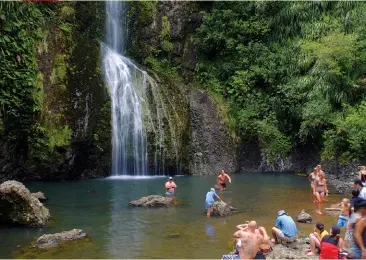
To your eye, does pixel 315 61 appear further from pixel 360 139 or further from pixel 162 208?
pixel 162 208

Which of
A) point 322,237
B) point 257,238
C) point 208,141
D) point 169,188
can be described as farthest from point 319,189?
point 208,141

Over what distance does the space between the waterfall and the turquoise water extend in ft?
6.61

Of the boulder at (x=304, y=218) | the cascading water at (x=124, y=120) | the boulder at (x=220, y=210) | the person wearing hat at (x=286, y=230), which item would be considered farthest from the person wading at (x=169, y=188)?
the person wearing hat at (x=286, y=230)

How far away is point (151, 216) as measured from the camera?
45.5 ft

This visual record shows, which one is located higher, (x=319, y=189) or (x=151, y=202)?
(x=319, y=189)

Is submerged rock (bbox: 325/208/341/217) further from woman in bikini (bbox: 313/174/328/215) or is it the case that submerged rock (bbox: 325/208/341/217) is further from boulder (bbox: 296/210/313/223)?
woman in bikini (bbox: 313/174/328/215)

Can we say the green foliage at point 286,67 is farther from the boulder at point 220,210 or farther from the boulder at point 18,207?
the boulder at point 18,207

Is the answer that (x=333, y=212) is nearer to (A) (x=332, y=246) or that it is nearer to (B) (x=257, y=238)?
(A) (x=332, y=246)

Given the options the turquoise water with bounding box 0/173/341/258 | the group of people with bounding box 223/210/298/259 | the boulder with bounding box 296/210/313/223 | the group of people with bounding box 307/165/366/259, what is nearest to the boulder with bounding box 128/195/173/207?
the turquoise water with bounding box 0/173/341/258

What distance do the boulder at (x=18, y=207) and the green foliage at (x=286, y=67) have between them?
46.9 ft

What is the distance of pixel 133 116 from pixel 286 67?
402 inches

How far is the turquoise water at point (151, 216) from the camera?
34.7 ft

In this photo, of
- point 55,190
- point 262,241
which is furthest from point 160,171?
point 262,241

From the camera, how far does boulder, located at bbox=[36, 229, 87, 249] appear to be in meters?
10.8
